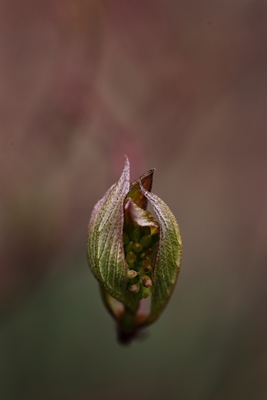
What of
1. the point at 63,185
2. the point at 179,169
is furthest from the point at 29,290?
the point at 179,169

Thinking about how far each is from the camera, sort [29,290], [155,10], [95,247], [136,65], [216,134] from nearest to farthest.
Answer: [95,247], [29,290], [155,10], [136,65], [216,134]

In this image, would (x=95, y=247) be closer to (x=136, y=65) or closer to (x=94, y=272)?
(x=94, y=272)

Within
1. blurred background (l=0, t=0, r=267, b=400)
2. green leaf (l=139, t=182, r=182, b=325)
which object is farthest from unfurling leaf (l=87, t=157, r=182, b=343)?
blurred background (l=0, t=0, r=267, b=400)

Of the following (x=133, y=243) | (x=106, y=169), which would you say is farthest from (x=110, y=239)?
(x=106, y=169)

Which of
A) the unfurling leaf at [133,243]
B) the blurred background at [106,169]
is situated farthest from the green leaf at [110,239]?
the blurred background at [106,169]

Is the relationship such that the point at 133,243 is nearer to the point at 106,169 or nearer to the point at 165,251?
the point at 165,251

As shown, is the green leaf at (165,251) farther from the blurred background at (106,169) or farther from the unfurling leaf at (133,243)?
the blurred background at (106,169)

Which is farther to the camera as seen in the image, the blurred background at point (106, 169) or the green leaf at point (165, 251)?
the blurred background at point (106, 169)

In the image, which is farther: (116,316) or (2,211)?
(2,211)
